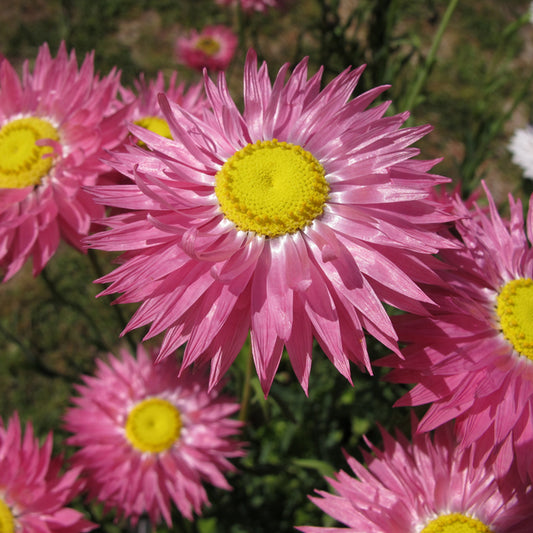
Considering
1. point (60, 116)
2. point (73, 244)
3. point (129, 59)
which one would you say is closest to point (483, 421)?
point (73, 244)

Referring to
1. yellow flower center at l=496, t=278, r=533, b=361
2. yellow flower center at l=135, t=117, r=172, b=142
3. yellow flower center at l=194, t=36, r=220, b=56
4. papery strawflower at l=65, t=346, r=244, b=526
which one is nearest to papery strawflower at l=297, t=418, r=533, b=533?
yellow flower center at l=496, t=278, r=533, b=361

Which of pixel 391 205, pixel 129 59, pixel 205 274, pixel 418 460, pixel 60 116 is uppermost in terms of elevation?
pixel 129 59

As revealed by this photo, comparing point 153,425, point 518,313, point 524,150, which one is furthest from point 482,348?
point 524,150

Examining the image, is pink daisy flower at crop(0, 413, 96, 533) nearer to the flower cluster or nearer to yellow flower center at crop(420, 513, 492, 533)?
the flower cluster

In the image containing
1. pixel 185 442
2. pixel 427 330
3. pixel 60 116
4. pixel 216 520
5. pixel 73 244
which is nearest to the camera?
pixel 427 330

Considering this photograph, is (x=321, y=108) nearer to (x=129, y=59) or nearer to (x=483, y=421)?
(x=483, y=421)

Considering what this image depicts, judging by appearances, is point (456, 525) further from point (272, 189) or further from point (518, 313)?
point (272, 189)
